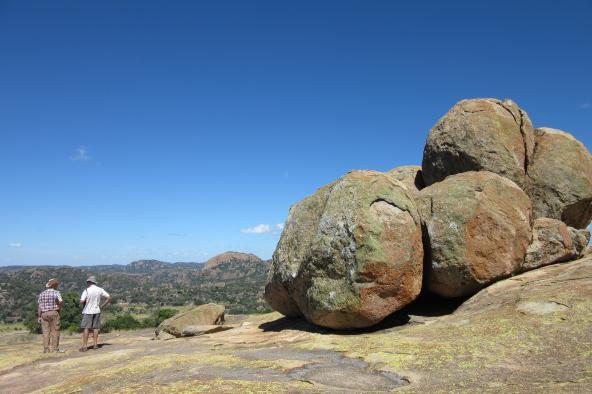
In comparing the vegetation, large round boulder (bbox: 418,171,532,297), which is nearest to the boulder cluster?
large round boulder (bbox: 418,171,532,297)

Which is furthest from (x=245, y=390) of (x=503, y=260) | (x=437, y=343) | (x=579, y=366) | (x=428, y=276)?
(x=503, y=260)

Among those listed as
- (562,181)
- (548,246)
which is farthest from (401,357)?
(562,181)

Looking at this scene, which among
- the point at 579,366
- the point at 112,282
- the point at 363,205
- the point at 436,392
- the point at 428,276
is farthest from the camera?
the point at 112,282

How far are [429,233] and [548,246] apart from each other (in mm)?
4797

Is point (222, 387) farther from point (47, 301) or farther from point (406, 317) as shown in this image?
point (47, 301)

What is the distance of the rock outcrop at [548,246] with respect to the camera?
670 inches

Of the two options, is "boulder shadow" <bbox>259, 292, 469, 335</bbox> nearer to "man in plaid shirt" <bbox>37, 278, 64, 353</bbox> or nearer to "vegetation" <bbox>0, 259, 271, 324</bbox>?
"man in plaid shirt" <bbox>37, 278, 64, 353</bbox>

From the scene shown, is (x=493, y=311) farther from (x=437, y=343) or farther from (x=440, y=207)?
(x=440, y=207)

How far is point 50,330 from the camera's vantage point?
59.2 feet

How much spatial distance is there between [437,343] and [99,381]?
8571 millimetres

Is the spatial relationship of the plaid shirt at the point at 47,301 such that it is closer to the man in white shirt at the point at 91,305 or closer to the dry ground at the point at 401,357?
the man in white shirt at the point at 91,305

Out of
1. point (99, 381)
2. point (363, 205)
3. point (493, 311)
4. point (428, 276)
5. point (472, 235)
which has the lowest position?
point (99, 381)

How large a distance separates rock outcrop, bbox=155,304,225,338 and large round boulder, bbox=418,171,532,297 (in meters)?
11.5

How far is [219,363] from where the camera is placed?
1193 cm
